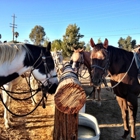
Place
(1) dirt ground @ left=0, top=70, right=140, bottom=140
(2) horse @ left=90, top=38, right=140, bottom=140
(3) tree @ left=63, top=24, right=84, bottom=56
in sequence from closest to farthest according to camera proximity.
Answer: (2) horse @ left=90, top=38, right=140, bottom=140 → (1) dirt ground @ left=0, top=70, right=140, bottom=140 → (3) tree @ left=63, top=24, right=84, bottom=56

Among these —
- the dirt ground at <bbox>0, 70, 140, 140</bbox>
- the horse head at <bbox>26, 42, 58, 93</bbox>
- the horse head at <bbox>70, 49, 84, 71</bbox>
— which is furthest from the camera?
the horse head at <bbox>70, 49, 84, 71</bbox>

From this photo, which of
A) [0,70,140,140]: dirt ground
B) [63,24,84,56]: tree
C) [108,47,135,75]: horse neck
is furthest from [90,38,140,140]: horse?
[63,24,84,56]: tree

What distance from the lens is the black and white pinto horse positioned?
7.45 feet

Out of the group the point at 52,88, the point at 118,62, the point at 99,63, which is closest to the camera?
the point at 52,88

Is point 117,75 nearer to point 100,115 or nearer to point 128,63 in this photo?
point 128,63

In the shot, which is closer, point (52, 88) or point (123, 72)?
point (52, 88)

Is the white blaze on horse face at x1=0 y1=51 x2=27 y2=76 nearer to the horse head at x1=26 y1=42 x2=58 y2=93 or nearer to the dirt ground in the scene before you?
the horse head at x1=26 y1=42 x2=58 y2=93

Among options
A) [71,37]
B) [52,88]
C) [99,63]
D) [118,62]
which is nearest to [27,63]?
[52,88]

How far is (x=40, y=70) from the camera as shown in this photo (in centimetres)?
253

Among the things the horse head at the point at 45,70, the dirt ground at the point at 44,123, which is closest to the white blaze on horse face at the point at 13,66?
the horse head at the point at 45,70

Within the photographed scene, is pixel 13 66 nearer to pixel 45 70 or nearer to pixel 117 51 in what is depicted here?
pixel 45 70

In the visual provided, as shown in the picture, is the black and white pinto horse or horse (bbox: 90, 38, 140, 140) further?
horse (bbox: 90, 38, 140, 140)

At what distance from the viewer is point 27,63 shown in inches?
95.7

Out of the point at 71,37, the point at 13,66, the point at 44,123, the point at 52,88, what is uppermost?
the point at 71,37
